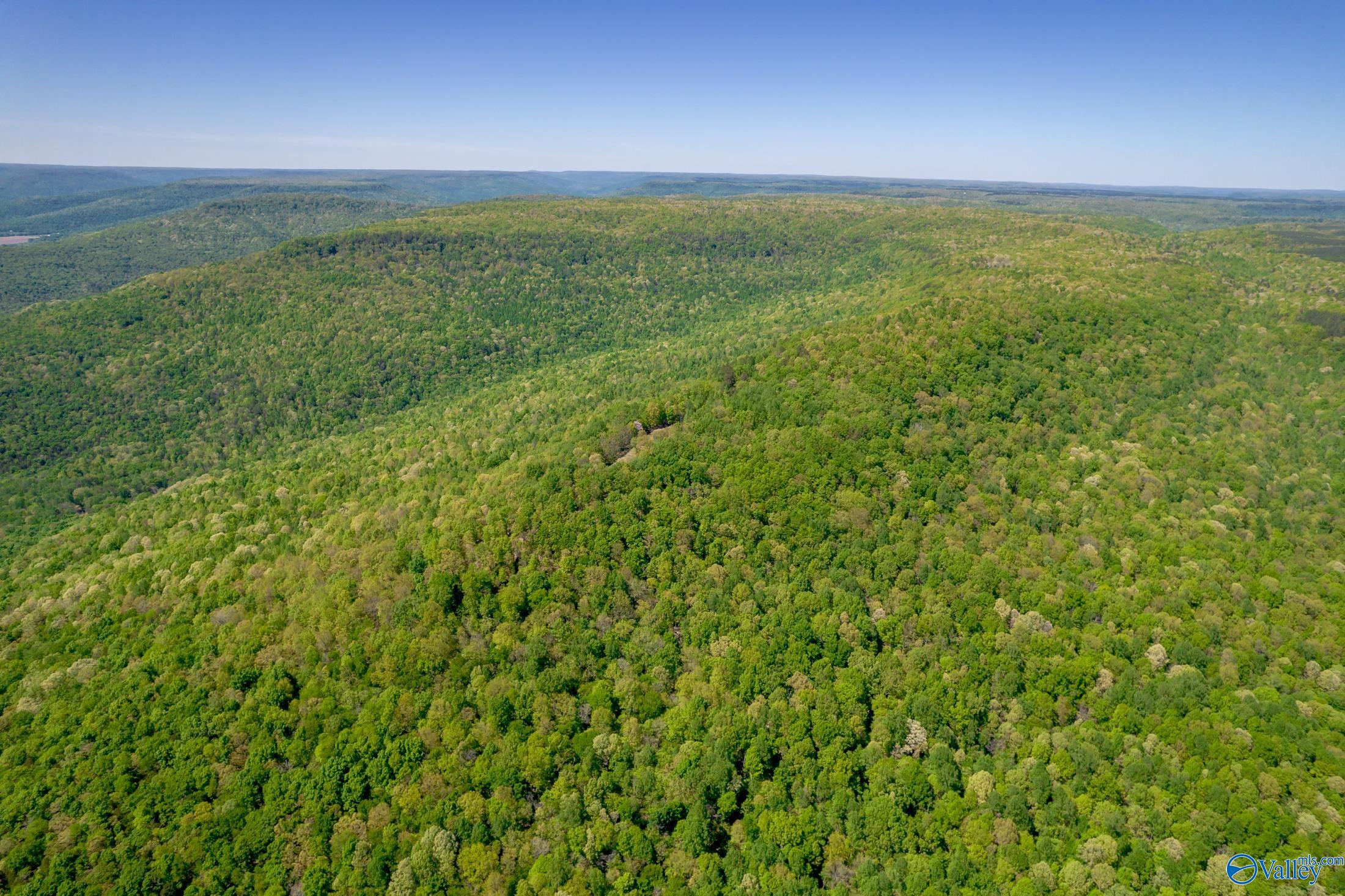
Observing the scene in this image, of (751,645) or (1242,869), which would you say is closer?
(1242,869)

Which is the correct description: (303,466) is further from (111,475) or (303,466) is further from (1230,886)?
(1230,886)

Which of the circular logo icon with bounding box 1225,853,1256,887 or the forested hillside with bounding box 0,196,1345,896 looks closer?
the circular logo icon with bounding box 1225,853,1256,887

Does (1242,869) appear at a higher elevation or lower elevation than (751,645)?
higher

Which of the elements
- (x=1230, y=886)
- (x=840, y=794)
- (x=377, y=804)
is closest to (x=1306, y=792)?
(x=1230, y=886)

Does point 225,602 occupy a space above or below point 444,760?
above
